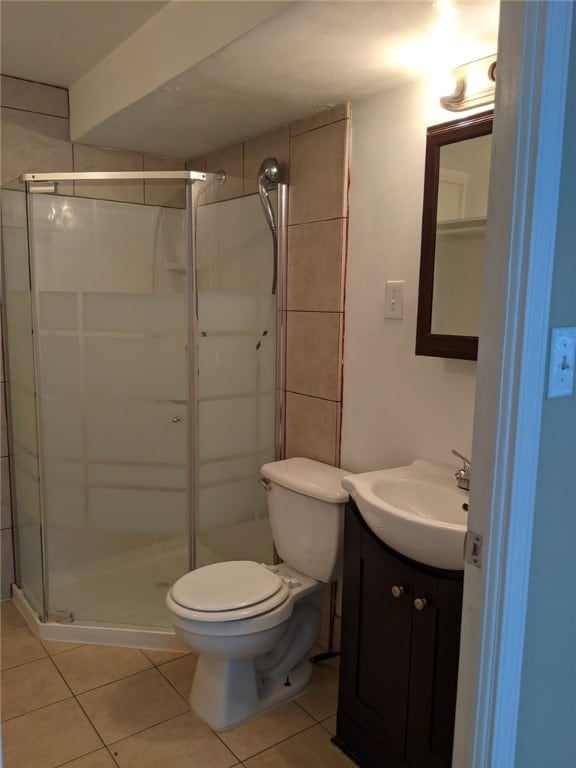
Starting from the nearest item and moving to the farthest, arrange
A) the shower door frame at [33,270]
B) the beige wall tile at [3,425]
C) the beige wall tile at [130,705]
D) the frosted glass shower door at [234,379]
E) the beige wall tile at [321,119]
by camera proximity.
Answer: the beige wall tile at [130,705] < the beige wall tile at [321,119] < the shower door frame at [33,270] < the frosted glass shower door at [234,379] < the beige wall tile at [3,425]

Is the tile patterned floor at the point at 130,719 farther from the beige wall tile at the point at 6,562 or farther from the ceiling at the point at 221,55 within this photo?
the ceiling at the point at 221,55

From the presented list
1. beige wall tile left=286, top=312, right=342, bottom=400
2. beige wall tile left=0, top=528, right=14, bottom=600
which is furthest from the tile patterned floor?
beige wall tile left=286, top=312, right=342, bottom=400

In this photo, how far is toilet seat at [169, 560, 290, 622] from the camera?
182 cm

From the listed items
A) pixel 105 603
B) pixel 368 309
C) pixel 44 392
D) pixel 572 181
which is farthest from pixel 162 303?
pixel 572 181

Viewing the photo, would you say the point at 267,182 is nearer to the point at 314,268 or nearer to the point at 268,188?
the point at 268,188

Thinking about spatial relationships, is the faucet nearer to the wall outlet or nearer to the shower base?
the wall outlet

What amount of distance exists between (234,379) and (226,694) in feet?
3.73

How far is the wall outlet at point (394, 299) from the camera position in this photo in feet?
6.36

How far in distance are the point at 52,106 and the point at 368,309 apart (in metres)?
1.67

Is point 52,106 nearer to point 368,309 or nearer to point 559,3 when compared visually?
point 368,309

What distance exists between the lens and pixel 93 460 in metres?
2.51

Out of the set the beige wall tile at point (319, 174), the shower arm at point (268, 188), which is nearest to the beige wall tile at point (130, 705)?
the shower arm at point (268, 188)

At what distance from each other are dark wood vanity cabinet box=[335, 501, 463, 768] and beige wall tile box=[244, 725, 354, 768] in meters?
0.04

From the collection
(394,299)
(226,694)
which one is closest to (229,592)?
(226,694)
